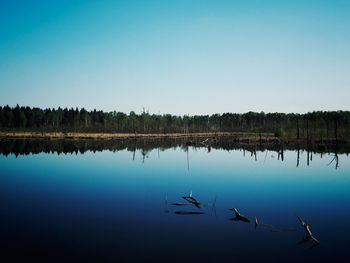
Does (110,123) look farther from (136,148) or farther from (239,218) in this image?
(239,218)

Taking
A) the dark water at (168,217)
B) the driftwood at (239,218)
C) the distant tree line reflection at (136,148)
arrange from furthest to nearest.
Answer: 1. the distant tree line reflection at (136,148)
2. the driftwood at (239,218)
3. the dark water at (168,217)

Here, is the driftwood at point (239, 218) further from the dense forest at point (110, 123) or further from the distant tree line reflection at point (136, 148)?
the dense forest at point (110, 123)

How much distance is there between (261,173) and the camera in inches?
1091

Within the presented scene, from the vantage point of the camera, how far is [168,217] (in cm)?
1299

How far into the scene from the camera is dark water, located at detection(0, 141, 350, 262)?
917 cm

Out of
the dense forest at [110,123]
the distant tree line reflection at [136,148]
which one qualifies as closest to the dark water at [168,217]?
the distant tree line reflection at [136,148]

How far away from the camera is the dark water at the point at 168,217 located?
917cm

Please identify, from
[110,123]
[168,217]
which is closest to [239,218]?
[168,217]

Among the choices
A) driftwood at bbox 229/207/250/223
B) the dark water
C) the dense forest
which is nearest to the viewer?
the dark water

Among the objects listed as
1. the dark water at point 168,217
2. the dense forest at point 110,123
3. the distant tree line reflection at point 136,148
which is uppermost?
the dense forest at point 110,123

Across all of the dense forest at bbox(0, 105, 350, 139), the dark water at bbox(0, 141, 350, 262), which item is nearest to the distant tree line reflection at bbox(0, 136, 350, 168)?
the dark water at bbox(0, 141, 350, 262)

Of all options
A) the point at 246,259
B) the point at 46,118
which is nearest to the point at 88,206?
the point at 246,259

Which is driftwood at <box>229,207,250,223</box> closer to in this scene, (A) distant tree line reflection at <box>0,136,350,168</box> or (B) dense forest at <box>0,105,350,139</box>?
(A) distant tree line reflection at <box>0,136,350,168</box>

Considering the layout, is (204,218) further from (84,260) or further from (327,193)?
(327,193)
